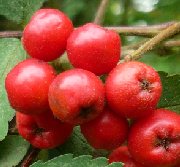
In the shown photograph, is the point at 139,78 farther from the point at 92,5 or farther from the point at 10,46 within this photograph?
the point at 92,5

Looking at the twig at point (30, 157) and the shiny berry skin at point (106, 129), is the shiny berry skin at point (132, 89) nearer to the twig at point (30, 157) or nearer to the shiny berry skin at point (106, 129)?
the shiny berry skin at point (106, 129)

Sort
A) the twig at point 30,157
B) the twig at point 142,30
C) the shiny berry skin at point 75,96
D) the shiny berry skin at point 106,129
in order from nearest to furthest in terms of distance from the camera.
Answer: the shiny berry skin at point 75,96, the shiny berry skin at point 106,129, the twig at point 30,157, the twig at point 142,30

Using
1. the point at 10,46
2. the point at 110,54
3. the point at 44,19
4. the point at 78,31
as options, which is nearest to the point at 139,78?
the point at 110,54

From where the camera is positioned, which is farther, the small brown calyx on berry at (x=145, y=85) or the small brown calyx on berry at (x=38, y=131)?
the small brown calyx on berry at (x=38, y=131)

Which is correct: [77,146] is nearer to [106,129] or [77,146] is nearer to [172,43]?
[106,129]

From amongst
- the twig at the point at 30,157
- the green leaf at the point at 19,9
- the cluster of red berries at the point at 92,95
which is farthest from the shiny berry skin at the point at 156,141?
the green leaf at the point at 19,9

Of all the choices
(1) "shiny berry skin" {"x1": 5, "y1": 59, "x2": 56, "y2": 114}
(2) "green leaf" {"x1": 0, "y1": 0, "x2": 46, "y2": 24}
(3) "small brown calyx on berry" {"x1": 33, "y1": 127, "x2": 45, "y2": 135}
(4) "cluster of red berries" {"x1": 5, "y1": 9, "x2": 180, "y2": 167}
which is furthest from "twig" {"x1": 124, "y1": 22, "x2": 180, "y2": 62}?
(2) "green leaf" {"x1": 0, "y1": 0, "x2": 46, "y2": 24}

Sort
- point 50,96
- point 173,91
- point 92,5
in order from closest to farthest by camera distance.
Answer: point 50,96 → point 173,91 → point 92,5
